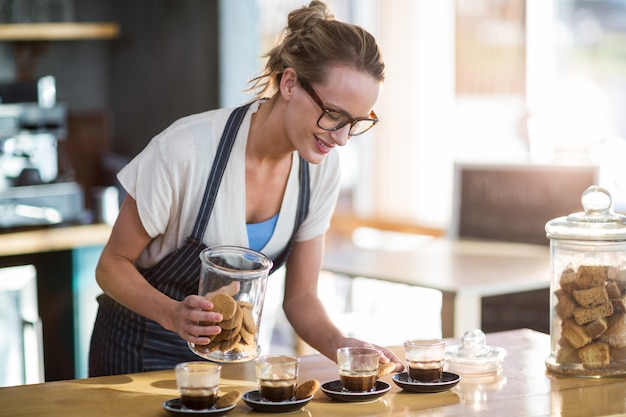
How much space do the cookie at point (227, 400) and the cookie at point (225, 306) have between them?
0.42 feet

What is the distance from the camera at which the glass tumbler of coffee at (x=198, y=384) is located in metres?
1.60

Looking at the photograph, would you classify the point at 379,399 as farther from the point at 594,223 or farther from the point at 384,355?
the point at 594,223

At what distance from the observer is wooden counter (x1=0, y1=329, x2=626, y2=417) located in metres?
1.69

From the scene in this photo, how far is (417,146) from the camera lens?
261 inches

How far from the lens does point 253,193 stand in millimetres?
2168

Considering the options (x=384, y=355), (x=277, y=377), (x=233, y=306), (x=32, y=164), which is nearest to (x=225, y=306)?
(x=233, y=306)

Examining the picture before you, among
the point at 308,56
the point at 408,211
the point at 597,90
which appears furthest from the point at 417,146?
the point at 308,56

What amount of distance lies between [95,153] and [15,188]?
1733 millimetres

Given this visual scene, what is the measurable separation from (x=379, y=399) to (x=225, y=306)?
1.05 feet

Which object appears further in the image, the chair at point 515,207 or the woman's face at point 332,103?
the chair at point 515,207

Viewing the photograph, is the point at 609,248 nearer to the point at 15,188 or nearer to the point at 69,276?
the point at 69,276

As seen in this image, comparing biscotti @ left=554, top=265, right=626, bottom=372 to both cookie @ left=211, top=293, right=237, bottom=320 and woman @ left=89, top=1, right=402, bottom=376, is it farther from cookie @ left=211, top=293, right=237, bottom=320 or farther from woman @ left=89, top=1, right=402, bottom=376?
cookie @ left=211, top=293, right=237, bottom=320

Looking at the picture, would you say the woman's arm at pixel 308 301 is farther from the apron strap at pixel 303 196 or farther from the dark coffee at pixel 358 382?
the dark coffee at pixel 358 382

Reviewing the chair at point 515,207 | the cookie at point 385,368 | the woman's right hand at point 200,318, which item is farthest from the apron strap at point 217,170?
the chair at point 515,207
